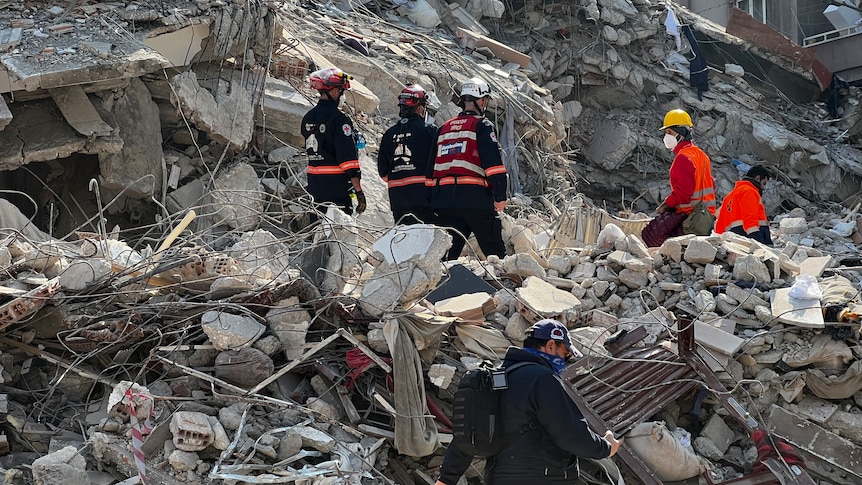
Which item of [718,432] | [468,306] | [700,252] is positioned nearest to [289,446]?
[468,306]

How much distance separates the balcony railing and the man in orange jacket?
11.1 m

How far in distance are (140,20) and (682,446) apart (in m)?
5.48

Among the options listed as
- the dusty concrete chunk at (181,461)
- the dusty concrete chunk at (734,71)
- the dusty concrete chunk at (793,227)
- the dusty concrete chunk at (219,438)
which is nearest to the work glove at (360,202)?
the dusty concrete chunk at (219,438)

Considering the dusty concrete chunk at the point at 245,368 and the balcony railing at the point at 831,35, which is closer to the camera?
the dusty concrete chunk at the point at 245,368

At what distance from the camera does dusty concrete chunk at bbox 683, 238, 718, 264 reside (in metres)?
6.46

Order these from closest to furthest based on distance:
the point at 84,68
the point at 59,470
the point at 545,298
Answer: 1. the point at 59,470
2. the point at 545,298
3. the point at 84,68

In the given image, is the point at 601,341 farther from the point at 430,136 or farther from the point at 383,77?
the point at 383,77

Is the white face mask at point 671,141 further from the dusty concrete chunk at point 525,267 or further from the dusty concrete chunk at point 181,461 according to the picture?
the dusty concrete chunk at point 181,461

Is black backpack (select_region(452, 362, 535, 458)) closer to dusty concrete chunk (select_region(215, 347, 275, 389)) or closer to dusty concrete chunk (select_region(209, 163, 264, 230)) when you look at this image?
dusty concrete chunk (select_region(215, 347, 275, 389))

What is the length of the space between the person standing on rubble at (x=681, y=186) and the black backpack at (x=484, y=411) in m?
3.89

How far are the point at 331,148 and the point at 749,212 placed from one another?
128 inches

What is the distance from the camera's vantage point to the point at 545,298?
602 cm

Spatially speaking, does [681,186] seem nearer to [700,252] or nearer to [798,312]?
[700,252]

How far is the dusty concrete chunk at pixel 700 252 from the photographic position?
6461mm
